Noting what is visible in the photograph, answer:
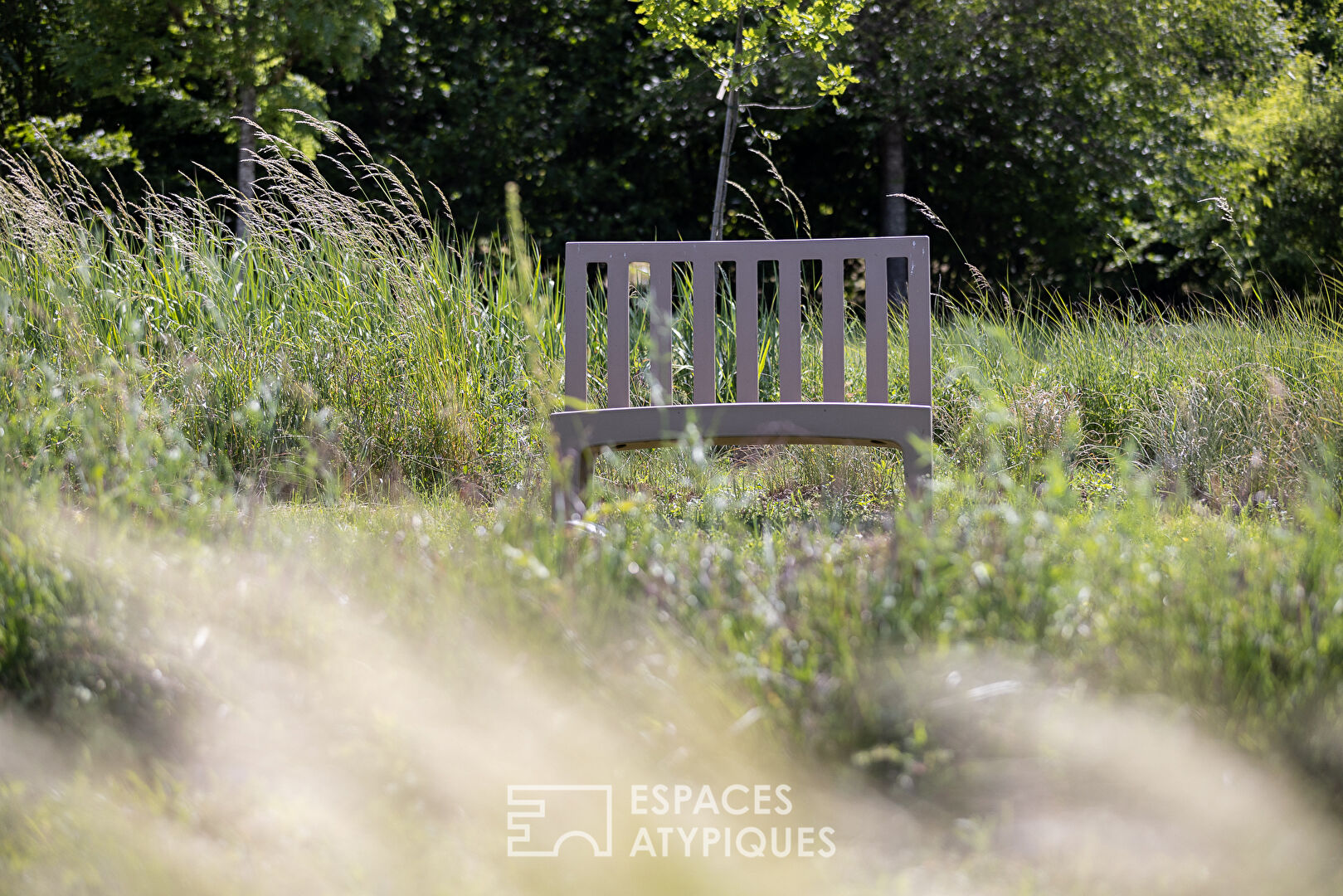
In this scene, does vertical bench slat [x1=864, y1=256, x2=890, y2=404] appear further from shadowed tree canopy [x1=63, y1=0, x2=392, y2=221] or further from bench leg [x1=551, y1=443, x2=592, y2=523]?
shadowed tree canopy [x1=63, y1=0, x2=392, y2=221]

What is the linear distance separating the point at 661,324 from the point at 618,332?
0.82 feet

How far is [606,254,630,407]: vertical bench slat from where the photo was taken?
133 inches

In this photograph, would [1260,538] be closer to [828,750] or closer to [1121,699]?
[1121,699]

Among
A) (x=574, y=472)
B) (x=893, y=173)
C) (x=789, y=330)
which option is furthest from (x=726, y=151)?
(x=893, y=173)

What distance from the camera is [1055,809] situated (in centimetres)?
150

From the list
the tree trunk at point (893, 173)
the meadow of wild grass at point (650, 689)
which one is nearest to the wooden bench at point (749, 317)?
the meadow of wild grass at point (650, 689)

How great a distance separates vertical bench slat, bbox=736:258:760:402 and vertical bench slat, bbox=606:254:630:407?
1.14ft

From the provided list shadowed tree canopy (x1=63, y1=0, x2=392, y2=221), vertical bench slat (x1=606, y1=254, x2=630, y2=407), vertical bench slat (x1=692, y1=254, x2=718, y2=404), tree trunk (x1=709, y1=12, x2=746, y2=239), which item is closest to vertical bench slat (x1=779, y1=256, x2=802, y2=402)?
vertical bench slat (x1=692, y1=254, x2=718, y2=404)

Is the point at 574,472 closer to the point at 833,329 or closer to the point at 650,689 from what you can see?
the point at 833,329

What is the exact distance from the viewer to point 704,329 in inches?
135

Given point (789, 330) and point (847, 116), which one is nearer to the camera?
point (789, 330)

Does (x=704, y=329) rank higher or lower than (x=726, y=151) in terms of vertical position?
lower

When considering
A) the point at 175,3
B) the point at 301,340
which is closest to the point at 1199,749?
the point at 301,340

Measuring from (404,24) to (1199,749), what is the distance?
12.4 metres
